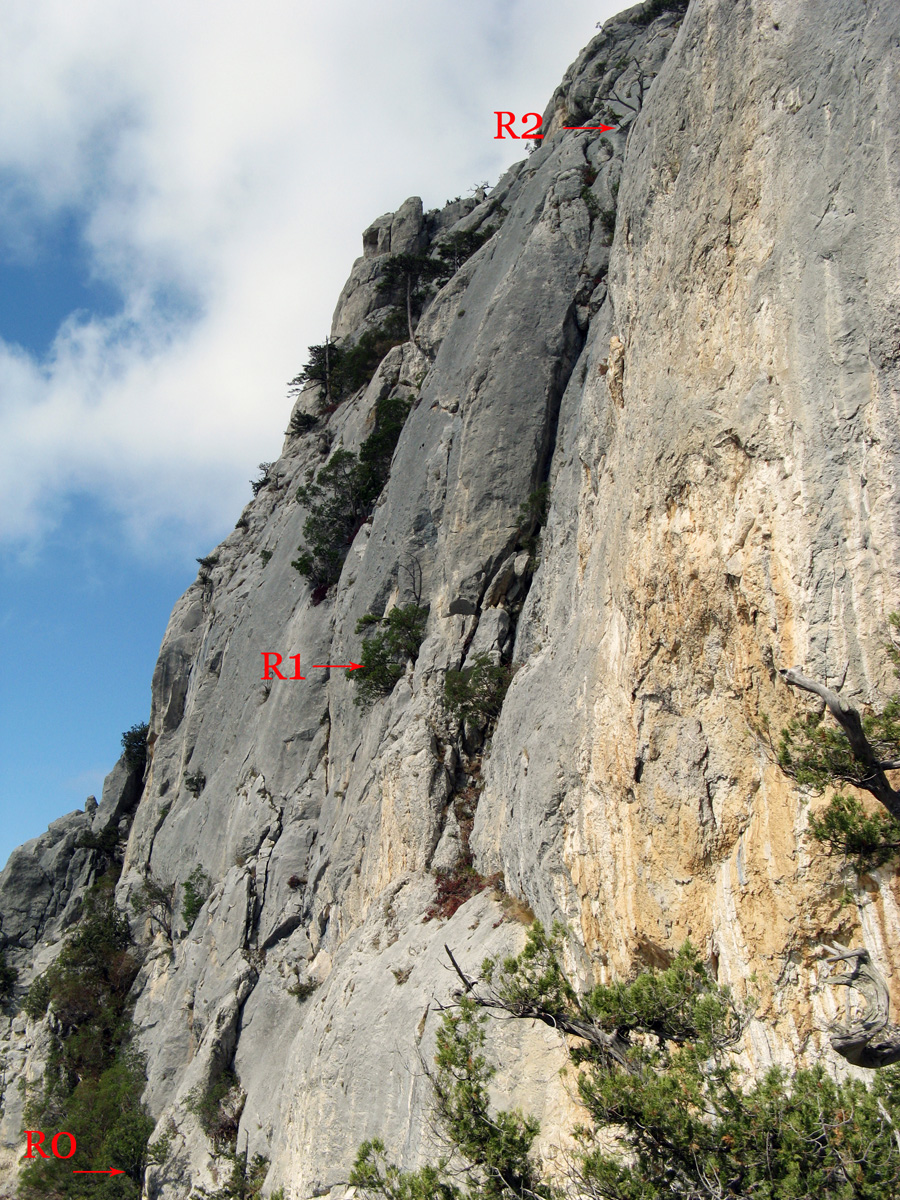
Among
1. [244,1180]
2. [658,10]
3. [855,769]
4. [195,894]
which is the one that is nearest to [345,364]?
[658,10]

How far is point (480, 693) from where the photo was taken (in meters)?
21.8

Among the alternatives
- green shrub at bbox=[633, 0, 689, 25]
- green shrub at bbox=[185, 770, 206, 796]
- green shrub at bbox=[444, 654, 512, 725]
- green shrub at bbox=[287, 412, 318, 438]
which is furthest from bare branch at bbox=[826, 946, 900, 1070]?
green shrub at bbox=[287, 412, 318, 438]

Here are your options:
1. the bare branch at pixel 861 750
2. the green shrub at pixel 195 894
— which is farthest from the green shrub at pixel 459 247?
the bare branch at pixel 861 750

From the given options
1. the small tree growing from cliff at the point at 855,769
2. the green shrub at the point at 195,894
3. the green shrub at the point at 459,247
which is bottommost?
the small tree growing from cliff at the point at 855,769

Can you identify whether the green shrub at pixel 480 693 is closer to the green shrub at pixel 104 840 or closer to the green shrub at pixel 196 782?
the green shrub at pixel 196 782

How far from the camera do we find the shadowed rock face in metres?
10.4

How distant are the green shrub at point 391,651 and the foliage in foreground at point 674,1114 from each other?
54.2 feet

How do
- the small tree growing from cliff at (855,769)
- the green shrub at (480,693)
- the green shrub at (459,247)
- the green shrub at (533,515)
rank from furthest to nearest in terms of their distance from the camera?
the green shrub at (459,247)
the green shrub at (533,515)
the green shrub at (480,693)
the small tree growing from cliff at (855,769)

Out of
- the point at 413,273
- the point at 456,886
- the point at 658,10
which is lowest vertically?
the point at 456,886

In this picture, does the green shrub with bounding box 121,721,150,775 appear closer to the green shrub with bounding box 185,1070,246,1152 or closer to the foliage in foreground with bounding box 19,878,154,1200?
the foliage in foreground with bounding box 19,878,154,1200

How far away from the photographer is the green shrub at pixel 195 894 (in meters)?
33.8

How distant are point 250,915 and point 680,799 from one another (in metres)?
21.5

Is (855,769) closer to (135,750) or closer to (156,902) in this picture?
(156,902)

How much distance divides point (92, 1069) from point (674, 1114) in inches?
1468
